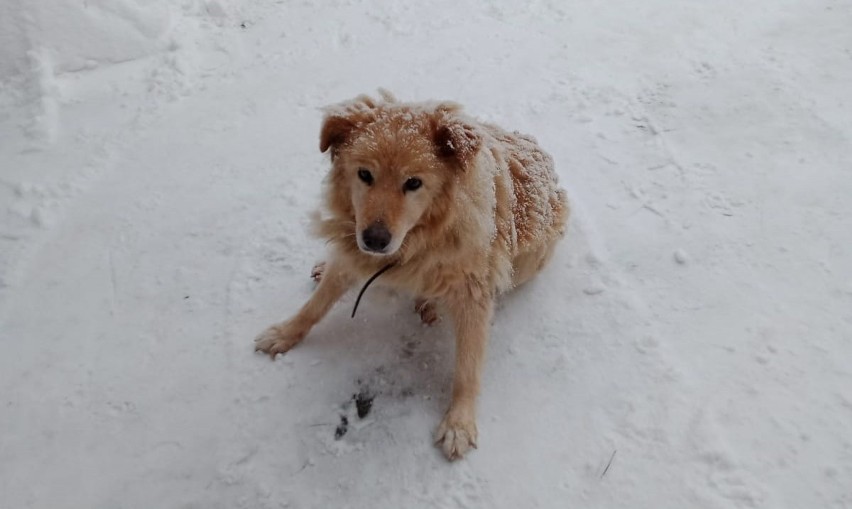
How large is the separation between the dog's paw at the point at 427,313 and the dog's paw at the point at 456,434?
0.69 meters

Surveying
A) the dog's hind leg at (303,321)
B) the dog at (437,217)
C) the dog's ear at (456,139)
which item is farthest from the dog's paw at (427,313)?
the dog's ear at (456,139)

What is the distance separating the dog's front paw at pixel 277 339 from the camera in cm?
331

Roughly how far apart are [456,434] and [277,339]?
4.12ft

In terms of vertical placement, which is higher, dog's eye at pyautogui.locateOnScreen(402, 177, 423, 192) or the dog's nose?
dog's eye at pyautogui.locateOnScreen(402, 177, 423, 192)

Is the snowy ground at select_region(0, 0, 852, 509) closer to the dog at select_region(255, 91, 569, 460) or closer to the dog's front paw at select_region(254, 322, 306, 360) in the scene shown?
the dog's front paw at select_region(254, 322, 306, 360)

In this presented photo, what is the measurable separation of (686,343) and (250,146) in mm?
3910

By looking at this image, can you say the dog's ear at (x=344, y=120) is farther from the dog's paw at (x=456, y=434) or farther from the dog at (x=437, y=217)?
the dog's paw at (x=456, y=434)

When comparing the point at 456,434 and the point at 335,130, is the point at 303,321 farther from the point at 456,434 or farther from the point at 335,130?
the point at 335,130

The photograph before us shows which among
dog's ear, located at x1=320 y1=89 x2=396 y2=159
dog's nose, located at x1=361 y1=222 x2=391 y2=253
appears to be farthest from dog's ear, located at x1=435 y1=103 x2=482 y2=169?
dog's nose, located at x1=361 y1=222 x2=391 y2=253

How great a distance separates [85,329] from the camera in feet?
11.3

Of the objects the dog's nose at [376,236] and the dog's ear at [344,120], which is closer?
the dog's nose at [376,236]

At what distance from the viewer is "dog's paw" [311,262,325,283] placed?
3723 millimetres

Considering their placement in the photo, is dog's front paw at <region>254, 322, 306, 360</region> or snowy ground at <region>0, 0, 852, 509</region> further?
dog's front paw at <region>254, 322, 306, 360</region>

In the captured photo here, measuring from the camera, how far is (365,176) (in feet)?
8.47
